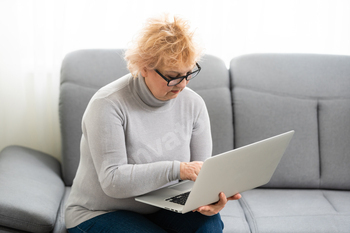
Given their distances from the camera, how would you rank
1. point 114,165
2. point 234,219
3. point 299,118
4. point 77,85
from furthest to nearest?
point 299,118 < point 77,85 < point 234,219 < point 114,165

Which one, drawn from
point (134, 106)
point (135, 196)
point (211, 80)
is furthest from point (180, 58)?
point (211, 80)

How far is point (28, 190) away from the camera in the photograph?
152 cm

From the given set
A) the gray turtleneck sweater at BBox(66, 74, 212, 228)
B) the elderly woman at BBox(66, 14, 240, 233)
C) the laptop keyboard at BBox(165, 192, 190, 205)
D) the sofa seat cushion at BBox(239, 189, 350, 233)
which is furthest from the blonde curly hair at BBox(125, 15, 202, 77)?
the sofa seat cushion at BBox(239, 189, 350, 233)

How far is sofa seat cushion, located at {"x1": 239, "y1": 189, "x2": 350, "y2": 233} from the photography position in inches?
62.7

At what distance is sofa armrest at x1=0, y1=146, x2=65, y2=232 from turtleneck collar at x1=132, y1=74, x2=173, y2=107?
1.93 feet

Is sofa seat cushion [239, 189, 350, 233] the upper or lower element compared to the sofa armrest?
Result: lower

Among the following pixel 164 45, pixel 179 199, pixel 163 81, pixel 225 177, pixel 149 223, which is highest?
pixel 164 45

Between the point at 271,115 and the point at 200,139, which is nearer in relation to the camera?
the point at 200,139

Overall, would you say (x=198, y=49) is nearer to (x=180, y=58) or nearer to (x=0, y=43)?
(x=180, y=58)

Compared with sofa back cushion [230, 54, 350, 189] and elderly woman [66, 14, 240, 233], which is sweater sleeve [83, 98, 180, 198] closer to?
elderly woman [66, 14, 240, 233]

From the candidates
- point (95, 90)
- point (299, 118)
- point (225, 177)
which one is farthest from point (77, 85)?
point (299, 118)

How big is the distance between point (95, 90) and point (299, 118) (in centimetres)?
110

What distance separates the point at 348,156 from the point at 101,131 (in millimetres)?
1435

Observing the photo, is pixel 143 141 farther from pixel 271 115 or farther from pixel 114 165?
pixel 271 115
